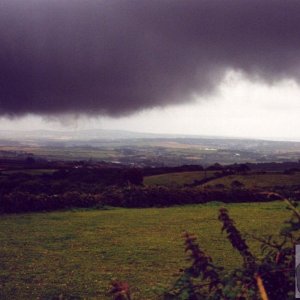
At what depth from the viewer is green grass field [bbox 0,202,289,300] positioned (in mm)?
11859

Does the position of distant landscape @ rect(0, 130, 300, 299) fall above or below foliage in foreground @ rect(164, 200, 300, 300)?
below

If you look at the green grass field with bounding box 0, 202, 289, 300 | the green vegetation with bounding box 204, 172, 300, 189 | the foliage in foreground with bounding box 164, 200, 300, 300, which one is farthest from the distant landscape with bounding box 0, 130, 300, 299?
the green vegetation with bounding box 204, 172, 300, 189

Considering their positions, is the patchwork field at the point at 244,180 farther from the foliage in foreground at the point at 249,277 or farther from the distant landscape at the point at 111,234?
the foliage in foreground at the point at 249,277

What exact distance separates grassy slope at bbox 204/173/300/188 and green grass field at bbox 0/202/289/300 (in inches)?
716

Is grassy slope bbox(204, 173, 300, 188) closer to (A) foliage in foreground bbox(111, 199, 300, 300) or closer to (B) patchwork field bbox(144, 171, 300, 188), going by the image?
(B) patchwork field bbox(144, 171, 300, 188)

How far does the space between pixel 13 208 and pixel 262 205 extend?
18.2 m

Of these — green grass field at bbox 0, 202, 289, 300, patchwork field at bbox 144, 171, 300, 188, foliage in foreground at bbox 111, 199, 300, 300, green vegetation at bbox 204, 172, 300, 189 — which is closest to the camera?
foliage in foreground at bbox 111, 199, 300, 300

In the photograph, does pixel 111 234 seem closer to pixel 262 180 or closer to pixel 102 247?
pixel 102 247

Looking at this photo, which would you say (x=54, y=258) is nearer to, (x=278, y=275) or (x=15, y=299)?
(x=15, y=299)

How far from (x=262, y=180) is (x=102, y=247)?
35195mm

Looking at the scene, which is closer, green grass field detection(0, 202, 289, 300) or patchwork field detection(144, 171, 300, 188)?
green grass field detection(0, 202, 289, 300)

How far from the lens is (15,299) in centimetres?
1071

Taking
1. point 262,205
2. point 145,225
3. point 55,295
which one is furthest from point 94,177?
point 55,295

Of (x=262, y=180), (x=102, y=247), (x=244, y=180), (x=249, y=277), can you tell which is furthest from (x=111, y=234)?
(x=262, y=180)
